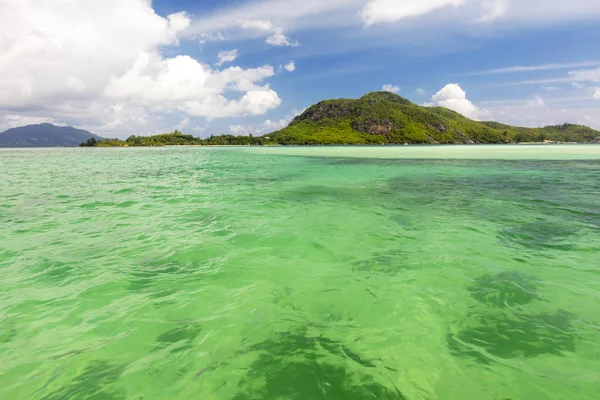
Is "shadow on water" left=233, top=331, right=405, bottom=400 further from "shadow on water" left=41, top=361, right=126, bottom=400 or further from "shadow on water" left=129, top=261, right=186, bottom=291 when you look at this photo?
"shadow on water" left=129, top=261, right=186, bottom=291

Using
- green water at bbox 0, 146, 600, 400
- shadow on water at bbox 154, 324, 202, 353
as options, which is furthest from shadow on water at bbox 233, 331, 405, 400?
shadow on water at bbox 154, 324, 202, 353

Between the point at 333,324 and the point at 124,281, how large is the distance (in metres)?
6.14

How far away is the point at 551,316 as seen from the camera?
7.00 metres

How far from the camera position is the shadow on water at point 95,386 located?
485 cm

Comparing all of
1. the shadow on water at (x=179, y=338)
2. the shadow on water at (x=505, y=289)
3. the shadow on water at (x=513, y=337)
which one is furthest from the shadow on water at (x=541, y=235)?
the shadow on water at (x=179, y=338)

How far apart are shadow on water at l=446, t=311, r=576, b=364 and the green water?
0.04 m

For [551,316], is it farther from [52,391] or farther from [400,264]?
[52,391]

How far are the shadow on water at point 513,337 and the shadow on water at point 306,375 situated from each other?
205 centimetres

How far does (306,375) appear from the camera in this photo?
206 inches

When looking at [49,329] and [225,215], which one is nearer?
[49,329]

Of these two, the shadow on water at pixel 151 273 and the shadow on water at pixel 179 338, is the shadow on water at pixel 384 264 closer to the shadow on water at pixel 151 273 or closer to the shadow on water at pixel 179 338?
the shadow on water at pixel 179 338

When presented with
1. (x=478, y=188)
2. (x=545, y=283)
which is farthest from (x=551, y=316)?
(x=478, y=188)

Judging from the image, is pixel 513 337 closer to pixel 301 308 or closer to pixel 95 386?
pixel 301 308

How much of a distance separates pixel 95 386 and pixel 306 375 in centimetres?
346
